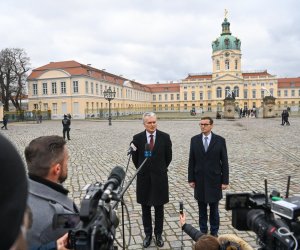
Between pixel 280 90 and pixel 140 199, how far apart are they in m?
107

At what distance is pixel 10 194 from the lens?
86 cm

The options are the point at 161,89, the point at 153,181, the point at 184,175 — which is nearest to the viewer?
the point at 153,181

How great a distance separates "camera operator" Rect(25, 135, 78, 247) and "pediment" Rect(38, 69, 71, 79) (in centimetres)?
6169

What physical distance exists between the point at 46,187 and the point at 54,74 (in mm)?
63774

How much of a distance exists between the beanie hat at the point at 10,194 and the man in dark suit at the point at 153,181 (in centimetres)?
362

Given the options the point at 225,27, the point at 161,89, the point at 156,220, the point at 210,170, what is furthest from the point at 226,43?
the point at 156,220

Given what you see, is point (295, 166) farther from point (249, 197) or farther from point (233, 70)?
point (233, 70)

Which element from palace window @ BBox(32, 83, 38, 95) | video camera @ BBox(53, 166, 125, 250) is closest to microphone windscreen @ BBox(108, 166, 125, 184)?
video camera @ BBox(53, 166, 125, 250)

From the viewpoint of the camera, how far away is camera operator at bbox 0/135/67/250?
0.84 metres

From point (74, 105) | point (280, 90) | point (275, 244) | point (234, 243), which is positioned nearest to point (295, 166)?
point (234, 243)

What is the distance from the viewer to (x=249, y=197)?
198cm

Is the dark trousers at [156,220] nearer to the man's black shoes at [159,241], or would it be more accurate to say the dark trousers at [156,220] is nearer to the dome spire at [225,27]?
the man's black shoes at [159,241]

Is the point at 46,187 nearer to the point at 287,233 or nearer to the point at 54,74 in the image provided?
the point at 287,233

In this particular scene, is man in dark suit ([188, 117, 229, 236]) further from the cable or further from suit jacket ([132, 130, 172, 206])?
the cable
